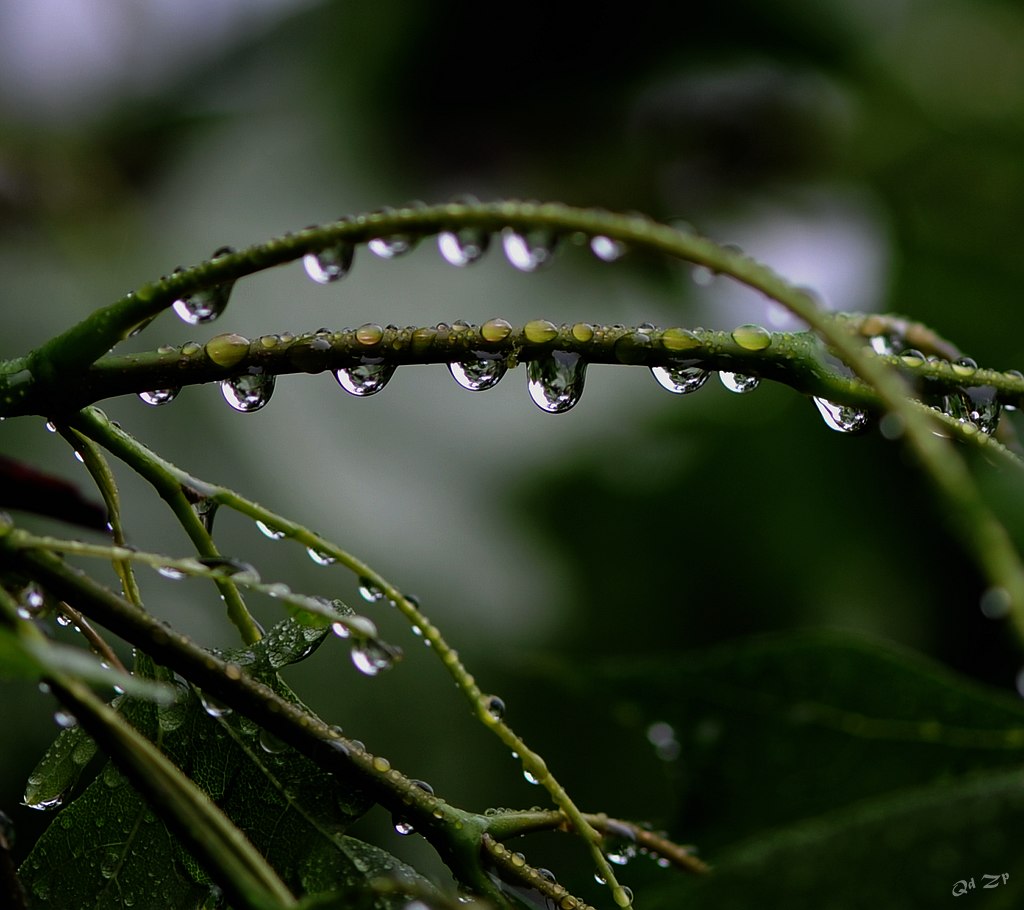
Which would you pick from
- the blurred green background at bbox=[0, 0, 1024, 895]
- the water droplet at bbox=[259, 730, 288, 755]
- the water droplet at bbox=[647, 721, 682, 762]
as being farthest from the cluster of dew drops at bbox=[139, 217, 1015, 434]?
the blurred green background at bbox=[0, 0, 1024, 895]

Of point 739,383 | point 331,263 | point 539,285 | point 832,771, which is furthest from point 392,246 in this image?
point 539,285

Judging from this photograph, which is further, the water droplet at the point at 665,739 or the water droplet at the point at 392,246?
the water droplet at the point at 665,739

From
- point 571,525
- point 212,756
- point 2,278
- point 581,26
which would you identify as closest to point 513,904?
point 212,756

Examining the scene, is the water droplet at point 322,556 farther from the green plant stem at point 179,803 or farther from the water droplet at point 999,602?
the water droplet at point 999,602

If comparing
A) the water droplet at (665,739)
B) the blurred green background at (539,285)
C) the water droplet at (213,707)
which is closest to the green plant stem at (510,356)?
the water droplet at (213,707)

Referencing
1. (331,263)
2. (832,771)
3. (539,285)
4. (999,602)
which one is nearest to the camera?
(999,602)

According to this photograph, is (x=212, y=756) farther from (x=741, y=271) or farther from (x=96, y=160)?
(x=96, y=160)

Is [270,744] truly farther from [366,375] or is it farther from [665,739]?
[665,739]
